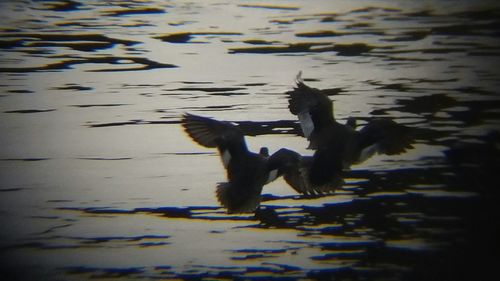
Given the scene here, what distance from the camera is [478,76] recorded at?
13500mm

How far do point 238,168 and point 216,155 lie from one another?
7.24 feet

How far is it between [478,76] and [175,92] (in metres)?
4.76

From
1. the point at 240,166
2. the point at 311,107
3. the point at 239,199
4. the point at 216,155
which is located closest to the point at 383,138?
the point at 311,107

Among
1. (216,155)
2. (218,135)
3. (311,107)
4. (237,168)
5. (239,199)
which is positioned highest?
(311,107)

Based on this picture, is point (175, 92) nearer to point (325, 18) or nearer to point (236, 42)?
point (236, 42)

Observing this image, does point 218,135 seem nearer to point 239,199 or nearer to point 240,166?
point 240,166

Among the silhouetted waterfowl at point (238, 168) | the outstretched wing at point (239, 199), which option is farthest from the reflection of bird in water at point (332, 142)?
the outstretched wing at point (239, 199)

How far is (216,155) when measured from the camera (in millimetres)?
9484

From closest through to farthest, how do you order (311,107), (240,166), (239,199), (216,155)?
(239,199) < (240,166) < (311,107) < (216,155)

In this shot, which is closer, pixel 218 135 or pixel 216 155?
pixel 218 135

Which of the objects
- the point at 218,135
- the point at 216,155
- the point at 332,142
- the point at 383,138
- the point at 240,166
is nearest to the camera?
the point at 240,166

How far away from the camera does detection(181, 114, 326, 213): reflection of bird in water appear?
23.7ft

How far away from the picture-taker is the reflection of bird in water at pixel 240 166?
7.22m

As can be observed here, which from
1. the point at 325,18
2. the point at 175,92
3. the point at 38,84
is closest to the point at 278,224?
the point at 175,92
